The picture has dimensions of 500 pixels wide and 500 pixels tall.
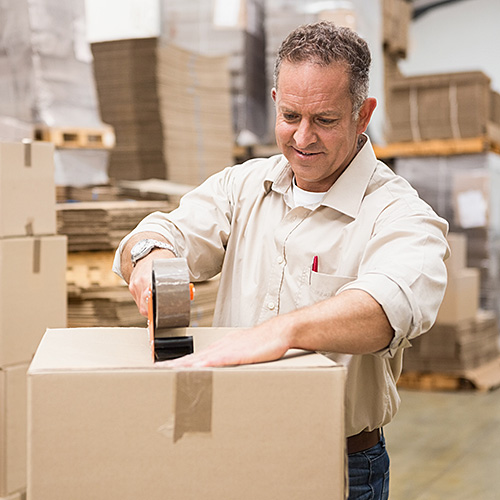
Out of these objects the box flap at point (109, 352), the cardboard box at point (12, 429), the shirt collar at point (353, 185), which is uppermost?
the shirt collar at point (353, 185)

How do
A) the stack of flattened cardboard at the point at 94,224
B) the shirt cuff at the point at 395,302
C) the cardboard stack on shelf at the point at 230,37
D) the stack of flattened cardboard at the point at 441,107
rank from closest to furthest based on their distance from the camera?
the shirt cuff at the point at 395,302
the stack of flattened cardboard at the point at 94,224
the cardboard stack on shelf at the point at 230,37
the stack of flattened cardboard at the point at 441,107

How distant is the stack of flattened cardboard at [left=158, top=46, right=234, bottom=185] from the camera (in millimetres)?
5656

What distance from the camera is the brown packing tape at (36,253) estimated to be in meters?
3.61

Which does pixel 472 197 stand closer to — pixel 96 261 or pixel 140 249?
pixel 96 261

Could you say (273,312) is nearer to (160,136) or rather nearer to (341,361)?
(341,361)

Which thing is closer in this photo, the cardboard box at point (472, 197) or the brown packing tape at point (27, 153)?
the brown packing tape at point (27, 153)

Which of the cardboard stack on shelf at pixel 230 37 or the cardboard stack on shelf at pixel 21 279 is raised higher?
the cardboard stack on shelf at pixel 230 37

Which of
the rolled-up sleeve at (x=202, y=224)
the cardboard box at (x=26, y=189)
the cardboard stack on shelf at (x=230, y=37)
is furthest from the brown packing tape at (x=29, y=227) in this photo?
the cardboard stack on shelf at (x=230, y=37)

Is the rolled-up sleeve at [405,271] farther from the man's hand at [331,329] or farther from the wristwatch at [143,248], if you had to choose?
the wristwatch at [143,248]

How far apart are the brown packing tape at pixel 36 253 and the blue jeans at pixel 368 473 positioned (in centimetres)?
201

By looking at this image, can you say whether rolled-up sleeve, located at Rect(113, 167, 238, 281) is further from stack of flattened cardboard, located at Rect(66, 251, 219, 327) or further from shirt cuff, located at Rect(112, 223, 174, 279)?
stack of flattened cardboard, located at Rect(66, 251, 219, 327)

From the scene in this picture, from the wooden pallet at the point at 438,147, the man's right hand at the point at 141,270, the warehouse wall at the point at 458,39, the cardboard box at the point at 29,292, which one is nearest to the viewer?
the man's right hand at the point at 141,270

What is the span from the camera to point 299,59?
6.39 feet

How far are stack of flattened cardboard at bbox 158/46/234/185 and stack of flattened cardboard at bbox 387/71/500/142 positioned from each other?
2.08m
